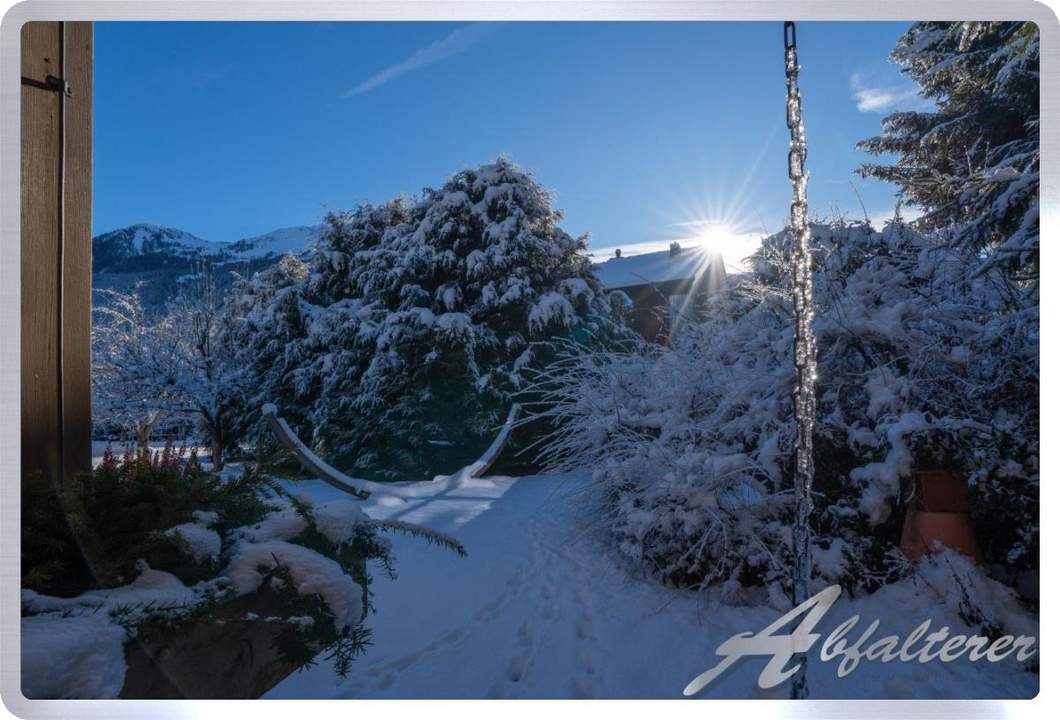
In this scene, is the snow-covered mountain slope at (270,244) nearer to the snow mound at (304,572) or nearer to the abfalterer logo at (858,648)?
the snow mound at (304,572)

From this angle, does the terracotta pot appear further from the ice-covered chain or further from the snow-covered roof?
the snow-covered roof

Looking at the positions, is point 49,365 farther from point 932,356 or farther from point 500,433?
point 932,356

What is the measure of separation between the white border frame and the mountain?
7.7 inches

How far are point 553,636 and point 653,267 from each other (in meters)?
1.40

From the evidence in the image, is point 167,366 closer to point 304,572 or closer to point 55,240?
point 55,240

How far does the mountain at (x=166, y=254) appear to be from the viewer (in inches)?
56.0

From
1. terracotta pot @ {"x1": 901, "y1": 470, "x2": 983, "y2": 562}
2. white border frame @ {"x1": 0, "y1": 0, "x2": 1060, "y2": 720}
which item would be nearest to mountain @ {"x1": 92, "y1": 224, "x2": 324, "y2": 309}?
white border frame @ {"x1": 0, "y1": 0, "x2": 1060, "y2": 720}

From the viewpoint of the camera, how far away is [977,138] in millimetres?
1418

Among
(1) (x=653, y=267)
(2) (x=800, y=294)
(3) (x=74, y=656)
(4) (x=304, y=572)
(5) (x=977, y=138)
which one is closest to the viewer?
(3) (x=74, y=656)

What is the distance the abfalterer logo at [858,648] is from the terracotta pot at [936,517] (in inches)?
8.9

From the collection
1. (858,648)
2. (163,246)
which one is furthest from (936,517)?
(163,246)

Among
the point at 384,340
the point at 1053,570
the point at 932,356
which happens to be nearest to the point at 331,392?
the point at 384,340

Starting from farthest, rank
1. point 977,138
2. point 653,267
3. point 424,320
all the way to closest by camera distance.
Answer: point 424,320 → point 653,267 → point 977,138

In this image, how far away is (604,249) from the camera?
170 centimetres
